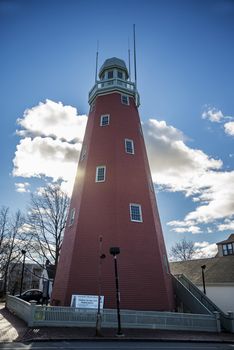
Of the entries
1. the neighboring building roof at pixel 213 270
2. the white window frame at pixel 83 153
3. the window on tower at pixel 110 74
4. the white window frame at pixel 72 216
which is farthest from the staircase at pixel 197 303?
the window on tower at pixel 110 74

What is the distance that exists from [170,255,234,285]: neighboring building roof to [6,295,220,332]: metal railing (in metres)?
9.36

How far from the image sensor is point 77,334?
13062mm

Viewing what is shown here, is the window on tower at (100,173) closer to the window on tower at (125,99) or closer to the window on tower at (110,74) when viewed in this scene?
the window on tower at (125,99)

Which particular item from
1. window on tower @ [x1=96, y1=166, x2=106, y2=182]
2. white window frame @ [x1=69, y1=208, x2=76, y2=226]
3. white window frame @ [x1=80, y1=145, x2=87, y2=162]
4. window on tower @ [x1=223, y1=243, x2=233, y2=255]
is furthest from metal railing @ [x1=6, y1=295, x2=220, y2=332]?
window on tower @ [x1=223, y1=243, x2=233, y2=255]

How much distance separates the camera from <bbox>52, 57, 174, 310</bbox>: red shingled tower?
1734 cm

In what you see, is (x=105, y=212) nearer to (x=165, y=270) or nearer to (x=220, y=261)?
(x=165, y=270)

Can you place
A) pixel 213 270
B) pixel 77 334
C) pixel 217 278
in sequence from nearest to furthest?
pixel 77 334, pixel 217 278, pixel 213 270

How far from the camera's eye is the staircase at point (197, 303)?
1822cm

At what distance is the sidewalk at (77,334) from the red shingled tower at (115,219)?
87.3 inches

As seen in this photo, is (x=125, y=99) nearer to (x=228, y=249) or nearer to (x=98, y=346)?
(x=98, y=346)

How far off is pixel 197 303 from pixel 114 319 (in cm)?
643

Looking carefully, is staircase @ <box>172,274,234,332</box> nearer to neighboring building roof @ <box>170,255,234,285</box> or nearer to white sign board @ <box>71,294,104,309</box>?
neighboring building roof @ <box>170,255,234,285</box>

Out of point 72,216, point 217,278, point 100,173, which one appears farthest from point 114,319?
point 217,278

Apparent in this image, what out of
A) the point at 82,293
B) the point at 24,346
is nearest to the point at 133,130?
the point at 82,293
